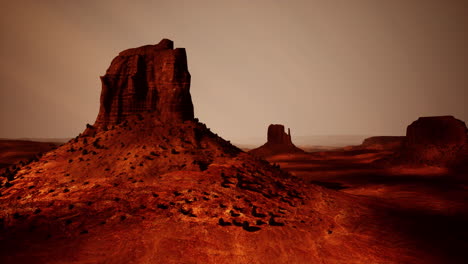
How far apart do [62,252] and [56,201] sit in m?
6.05

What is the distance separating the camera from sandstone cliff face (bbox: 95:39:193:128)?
2341 cm

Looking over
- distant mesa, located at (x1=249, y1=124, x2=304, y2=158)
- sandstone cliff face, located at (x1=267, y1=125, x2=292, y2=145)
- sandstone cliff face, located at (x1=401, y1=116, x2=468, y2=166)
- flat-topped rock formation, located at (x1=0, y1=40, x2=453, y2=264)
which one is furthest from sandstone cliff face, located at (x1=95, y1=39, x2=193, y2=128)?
sandstone cliff face, located at (x1=267, y1=125, x2=292, y2=145)

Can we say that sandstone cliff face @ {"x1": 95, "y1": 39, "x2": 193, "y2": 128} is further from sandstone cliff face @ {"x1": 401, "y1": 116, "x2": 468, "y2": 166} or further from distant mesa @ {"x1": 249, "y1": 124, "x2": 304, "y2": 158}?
distant mesa @ {"x1": 249, "y1": 124, "x2": 304, "y2": 158}

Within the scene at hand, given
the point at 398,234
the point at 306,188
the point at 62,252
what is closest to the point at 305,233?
the point at 398,234

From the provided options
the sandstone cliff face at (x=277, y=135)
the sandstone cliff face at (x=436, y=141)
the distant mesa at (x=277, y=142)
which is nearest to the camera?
the sandstone cliff face at (x=436, y=141)

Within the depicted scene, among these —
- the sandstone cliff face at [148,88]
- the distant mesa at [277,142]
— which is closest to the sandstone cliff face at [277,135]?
the distant mesa at [277,142]

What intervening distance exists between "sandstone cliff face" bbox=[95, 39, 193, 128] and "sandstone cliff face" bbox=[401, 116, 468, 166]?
131 ft

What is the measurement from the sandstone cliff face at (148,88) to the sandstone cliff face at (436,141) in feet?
131

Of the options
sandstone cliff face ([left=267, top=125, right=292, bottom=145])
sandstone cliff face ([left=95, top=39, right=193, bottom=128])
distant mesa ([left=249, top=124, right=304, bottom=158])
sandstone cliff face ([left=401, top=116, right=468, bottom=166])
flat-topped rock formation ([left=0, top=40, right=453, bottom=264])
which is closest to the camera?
flat-topped rock formation ([left=0, top=40, right=453, bottom=264])

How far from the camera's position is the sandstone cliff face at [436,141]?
3739cm

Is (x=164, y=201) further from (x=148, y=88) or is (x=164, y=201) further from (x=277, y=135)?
(x=277, y=135)

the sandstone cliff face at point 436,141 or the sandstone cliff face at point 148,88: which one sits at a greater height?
the sandstone cliff face at point 148,88

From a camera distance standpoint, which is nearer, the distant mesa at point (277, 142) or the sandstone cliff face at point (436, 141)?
the sandstone cliff face at point (436, 141)

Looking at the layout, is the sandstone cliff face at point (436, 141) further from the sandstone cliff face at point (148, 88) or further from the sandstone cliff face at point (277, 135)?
the sandstone cliff face at point (148, 88)
